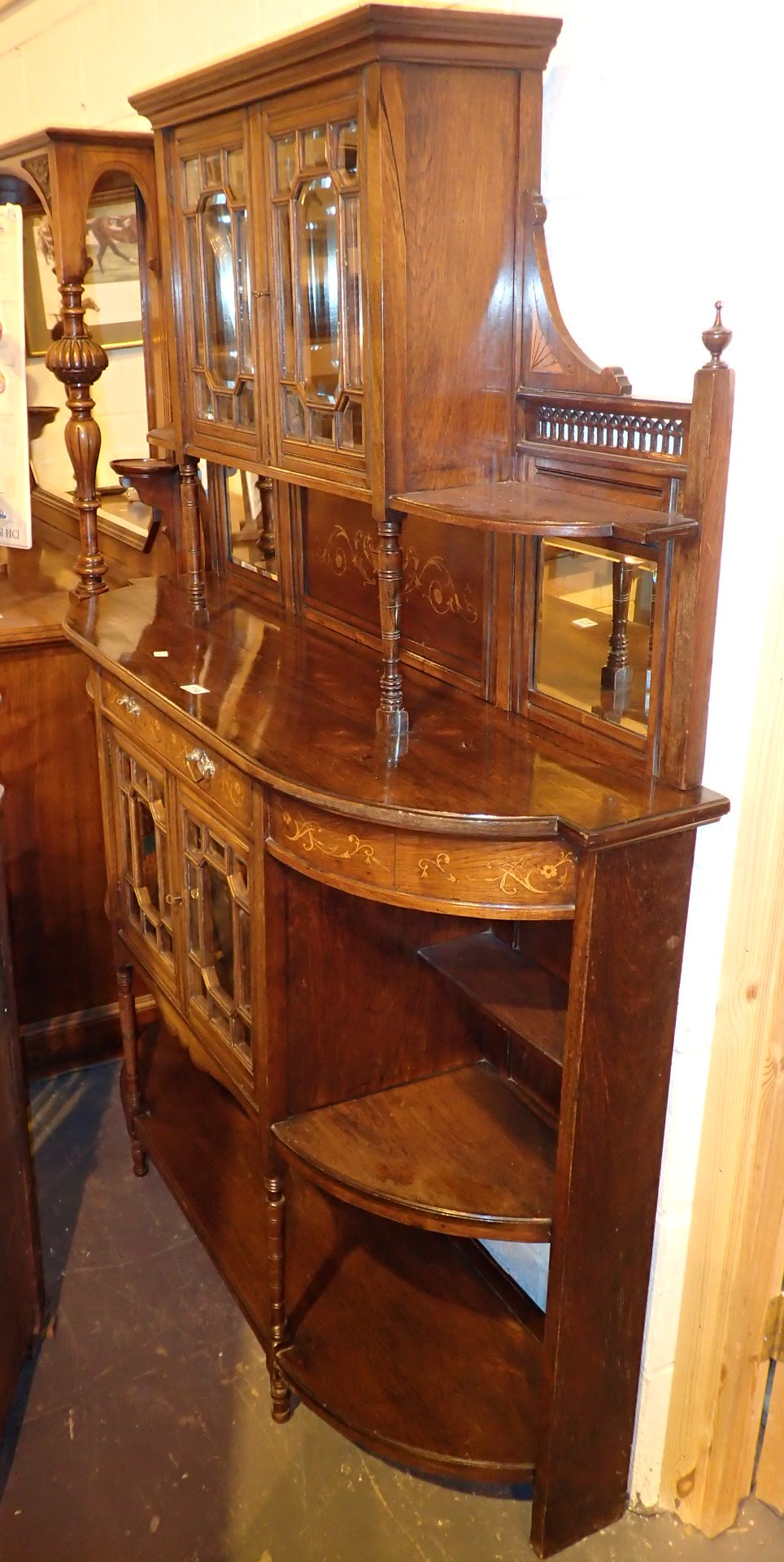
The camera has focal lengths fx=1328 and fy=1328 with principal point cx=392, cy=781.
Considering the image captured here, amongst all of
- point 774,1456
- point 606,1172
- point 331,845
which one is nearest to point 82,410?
point 331,845

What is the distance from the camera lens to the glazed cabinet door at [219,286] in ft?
7.45

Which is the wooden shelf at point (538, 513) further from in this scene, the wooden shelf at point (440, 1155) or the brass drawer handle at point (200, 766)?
the wooden shelf at point (440, 1155)

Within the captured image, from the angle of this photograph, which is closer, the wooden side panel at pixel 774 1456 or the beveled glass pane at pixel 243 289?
the wooden side panel at pixel 774 1456

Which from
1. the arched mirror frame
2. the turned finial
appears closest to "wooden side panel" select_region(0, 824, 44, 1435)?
the arched mirror frame

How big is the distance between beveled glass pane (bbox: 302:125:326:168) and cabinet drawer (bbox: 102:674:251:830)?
919 millimetres

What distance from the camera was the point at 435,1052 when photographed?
7.91 feet

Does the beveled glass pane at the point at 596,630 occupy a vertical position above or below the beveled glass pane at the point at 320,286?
below

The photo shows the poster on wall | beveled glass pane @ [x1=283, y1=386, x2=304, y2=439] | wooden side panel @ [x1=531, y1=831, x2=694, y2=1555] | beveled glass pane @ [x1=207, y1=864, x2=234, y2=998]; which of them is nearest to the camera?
wooden side panel @ [x1=531, y1=831, x2=694, y2=1555]

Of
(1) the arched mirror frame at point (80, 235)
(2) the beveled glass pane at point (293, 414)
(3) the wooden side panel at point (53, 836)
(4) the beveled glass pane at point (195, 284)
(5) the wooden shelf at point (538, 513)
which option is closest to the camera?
(5) the wooden shelf at point (538, 513)

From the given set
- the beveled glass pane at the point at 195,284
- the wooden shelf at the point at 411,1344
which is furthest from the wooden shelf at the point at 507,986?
the beveled glass pane at the point at 195,284

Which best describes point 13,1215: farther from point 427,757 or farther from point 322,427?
point 322,427

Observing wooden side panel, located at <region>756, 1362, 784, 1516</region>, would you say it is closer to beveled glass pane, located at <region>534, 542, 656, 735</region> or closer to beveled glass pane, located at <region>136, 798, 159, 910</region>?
beveled glass pane, located at <region>534, 542, 656, 735</region>

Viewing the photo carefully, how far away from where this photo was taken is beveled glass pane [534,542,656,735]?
6.13ft

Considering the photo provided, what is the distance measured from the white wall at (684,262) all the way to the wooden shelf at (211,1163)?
0.80m
